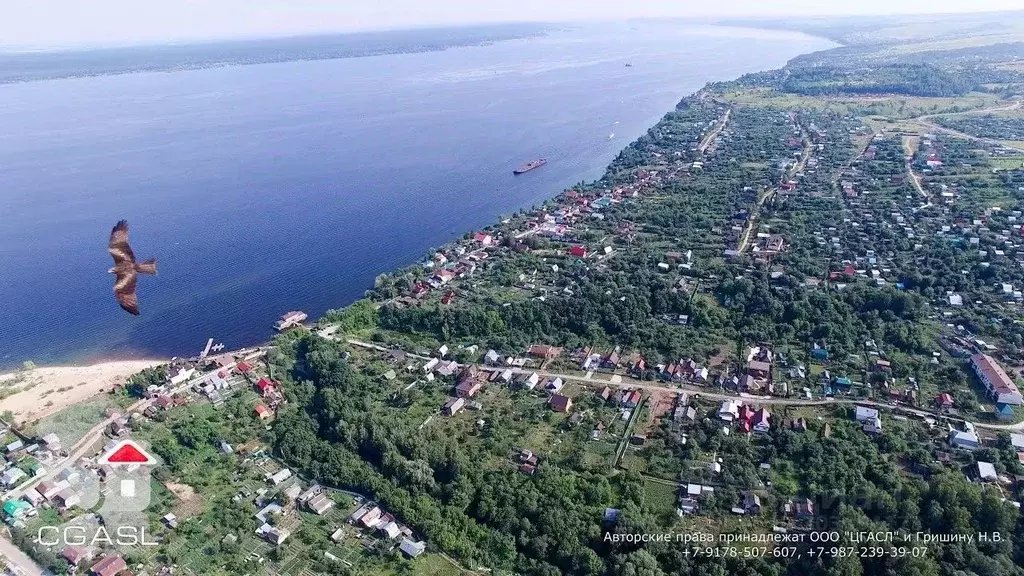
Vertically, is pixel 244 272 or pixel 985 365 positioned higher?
pixel 244 272

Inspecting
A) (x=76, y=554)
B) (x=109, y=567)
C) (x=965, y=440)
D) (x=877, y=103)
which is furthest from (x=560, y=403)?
(x=877, y=103)

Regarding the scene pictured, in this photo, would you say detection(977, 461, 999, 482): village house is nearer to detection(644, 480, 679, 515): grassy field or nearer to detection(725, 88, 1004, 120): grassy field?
detection(644, 480, 679, 515): grassy field

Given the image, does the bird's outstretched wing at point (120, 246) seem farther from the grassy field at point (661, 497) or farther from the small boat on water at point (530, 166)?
the small boat on water at point (530, 166)

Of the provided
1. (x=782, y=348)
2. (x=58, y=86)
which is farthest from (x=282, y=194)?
(x=58, y=86)

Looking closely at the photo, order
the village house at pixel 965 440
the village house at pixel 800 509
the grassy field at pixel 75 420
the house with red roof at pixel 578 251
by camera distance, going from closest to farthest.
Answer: the village house at pixel 800 509, the village house at pixel 965 440, the grassy field at pixel 75 420, the house with red roof at pixel 578 251

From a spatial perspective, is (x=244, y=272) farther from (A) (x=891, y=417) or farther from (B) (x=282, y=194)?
(A) (x=891, y=417)

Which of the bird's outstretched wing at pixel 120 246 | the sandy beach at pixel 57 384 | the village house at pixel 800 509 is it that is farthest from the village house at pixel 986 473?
the sandy beach at pixel 57 384

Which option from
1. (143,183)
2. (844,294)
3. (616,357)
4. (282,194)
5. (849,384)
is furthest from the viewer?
(143,183)
